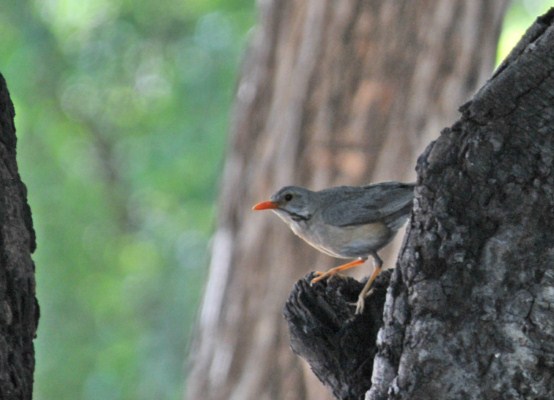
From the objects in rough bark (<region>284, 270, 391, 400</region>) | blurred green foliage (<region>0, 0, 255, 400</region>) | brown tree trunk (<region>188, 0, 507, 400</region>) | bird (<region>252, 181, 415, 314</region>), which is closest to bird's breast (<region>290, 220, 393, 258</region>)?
bird (<region>252, 181, 415, 314</region>)

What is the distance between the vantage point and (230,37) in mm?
16062

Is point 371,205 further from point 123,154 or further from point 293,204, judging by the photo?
point 123,154

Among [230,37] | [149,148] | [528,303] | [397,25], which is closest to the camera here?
[528,303]

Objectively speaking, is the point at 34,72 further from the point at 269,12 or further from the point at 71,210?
the point at 269,12

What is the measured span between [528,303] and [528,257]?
138 millimetres

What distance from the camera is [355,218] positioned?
5.07 meters

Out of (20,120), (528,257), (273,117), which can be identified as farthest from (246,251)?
(528,257)

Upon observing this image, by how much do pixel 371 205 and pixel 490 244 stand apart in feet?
5.79

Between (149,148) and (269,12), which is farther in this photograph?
(149,148)

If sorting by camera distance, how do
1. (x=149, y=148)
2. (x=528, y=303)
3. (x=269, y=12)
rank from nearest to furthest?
(x=528, y=303) < (x=269, y=12) < (x=149, y=148)

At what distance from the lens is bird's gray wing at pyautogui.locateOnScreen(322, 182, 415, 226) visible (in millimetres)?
4902

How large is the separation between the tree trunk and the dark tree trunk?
122 centimetres

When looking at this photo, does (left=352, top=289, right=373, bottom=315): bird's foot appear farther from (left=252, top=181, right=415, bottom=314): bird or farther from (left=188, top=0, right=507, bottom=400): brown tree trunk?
(left=188, top=0, right=507, bottom=400): brown tree trunk

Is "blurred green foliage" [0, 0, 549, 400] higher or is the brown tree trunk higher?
"blurred green foliage" [0, 0, 549, 400]
